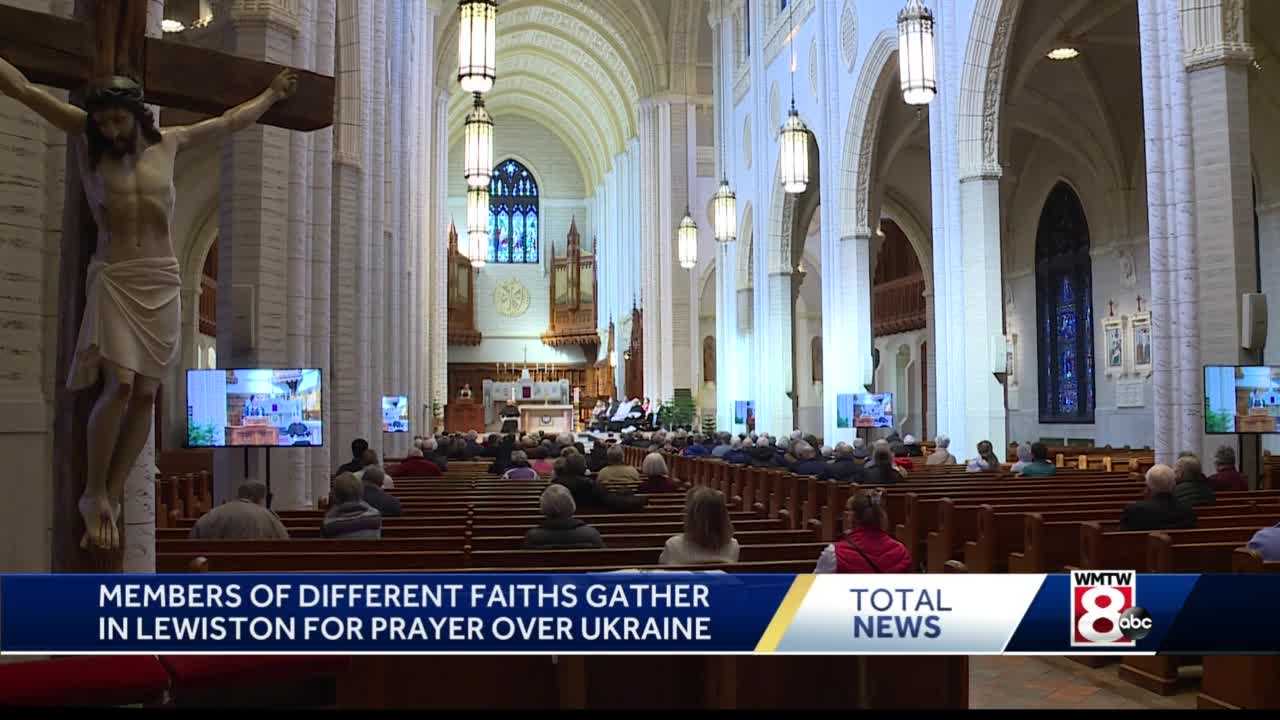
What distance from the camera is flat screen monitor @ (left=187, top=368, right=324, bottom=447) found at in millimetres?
7934

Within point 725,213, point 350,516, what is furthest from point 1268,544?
point 725,213

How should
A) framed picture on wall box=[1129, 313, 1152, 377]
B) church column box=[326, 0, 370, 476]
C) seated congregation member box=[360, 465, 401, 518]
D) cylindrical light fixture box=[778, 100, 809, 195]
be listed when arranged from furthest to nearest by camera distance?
framed picture on wall box=[1129, 313, 1152, 377]
cylindrical light fixture box=[778, 100, 809, 195]
church column box=[326, 0, 370, 476]
seated congregation member box=[360, 465, 401, 518]

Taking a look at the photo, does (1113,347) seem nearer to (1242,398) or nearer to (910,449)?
(910,449)

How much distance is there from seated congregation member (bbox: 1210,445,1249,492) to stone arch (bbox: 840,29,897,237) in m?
11.9

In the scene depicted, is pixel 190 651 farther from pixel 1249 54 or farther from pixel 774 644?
pixel 1249 54

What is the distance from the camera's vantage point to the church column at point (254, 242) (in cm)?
931

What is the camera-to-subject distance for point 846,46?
2103 centimetres

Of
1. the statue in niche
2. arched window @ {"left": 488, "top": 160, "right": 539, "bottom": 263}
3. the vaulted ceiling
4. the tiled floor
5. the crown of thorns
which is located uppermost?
the vaulted ceiling

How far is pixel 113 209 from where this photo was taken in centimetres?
346

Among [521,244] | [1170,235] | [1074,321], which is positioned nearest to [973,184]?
[1170,235]

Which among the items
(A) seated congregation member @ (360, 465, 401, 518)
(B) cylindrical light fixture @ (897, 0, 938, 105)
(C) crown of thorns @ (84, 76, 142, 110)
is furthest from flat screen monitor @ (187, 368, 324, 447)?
(B) cylindrical light fixture @ (897, 0, 938, 105)

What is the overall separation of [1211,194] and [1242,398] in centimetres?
233

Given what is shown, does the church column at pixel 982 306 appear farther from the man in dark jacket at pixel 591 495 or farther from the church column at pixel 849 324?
the man in dark jacket at pixel 591 495

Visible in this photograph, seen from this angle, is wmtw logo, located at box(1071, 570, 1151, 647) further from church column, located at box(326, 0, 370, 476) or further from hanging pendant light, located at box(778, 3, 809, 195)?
hanging pendant light, located at box(778, 3, 809, 195)
